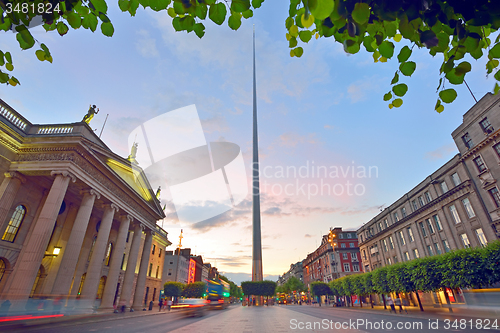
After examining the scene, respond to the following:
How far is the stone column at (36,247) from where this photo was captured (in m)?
16.3

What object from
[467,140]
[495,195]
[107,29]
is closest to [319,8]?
[107,29]

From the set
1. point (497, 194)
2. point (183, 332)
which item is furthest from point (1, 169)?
point (497, 194)

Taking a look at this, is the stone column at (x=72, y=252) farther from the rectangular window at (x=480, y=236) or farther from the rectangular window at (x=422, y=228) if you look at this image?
the rectangular window at (x=422, y=228)

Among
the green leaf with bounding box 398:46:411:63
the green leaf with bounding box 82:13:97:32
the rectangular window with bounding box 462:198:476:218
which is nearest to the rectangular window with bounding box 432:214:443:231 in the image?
the rectangular window with bounding box 462:198:476:218

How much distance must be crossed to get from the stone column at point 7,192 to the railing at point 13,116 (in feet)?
14.7

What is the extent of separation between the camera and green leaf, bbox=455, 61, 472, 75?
107 inches

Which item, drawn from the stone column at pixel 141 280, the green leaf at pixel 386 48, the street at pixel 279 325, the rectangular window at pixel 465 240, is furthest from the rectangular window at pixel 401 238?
the green leaf at pixel 386 48

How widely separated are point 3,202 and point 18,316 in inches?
346

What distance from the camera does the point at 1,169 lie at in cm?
1914

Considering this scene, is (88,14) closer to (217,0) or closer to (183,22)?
(183,22)

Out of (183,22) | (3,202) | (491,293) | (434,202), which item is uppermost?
(434,202)

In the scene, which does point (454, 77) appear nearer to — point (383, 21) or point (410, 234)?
point (383, 21)

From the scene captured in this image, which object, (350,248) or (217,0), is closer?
(217,0)

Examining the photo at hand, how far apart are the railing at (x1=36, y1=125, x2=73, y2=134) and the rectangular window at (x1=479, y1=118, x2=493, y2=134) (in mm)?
44048
